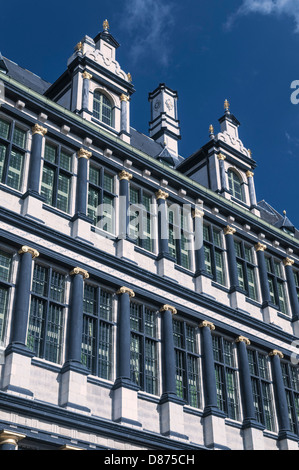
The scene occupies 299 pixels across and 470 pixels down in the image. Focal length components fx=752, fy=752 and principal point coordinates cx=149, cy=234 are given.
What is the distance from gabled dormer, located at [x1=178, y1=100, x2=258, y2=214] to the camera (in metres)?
34.4

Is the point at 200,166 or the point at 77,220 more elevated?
the point at 200,166

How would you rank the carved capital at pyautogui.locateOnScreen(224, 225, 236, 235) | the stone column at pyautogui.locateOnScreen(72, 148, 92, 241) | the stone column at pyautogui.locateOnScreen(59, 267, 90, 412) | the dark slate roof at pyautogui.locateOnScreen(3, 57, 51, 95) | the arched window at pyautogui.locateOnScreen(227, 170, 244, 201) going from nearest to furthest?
the stone column at pyautogui.locateOnScreen(59, 267, 90, 412)
the stone column at pyautogui.locateOnScreen(72, 148, 92, 241)
the dark slate roof at pyautogui.locateOnScreen(3, 57, 51, 95)
the carved capital at pyautogui.locateOnScreen(224, 225, 236, 235)
the arched window at pyautogui.locateOnScreen(227, 170, 244, 201)

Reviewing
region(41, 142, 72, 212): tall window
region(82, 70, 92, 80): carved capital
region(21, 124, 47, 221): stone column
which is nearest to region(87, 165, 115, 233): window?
region(41, 142, 72, 212): tall window

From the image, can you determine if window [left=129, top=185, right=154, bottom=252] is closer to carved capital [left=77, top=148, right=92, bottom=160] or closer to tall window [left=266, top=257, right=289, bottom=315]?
carved capital [left=77, top=148, right=92, bottom=160]

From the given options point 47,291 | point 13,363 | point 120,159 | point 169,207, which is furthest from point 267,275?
point 13,363

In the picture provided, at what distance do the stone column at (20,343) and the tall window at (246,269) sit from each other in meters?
10.9

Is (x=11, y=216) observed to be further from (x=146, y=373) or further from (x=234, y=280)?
(x=234, y=280)

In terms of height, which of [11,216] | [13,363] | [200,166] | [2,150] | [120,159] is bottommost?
[13,363]

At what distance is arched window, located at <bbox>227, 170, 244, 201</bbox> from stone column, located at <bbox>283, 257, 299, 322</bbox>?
12.0ft

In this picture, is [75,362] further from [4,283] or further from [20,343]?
[4,283]

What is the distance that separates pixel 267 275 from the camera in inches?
1286

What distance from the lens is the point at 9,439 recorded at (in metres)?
20.1

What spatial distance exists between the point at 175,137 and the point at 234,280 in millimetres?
11085

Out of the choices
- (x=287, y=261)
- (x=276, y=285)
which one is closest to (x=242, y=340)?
(x=276, y=285)
